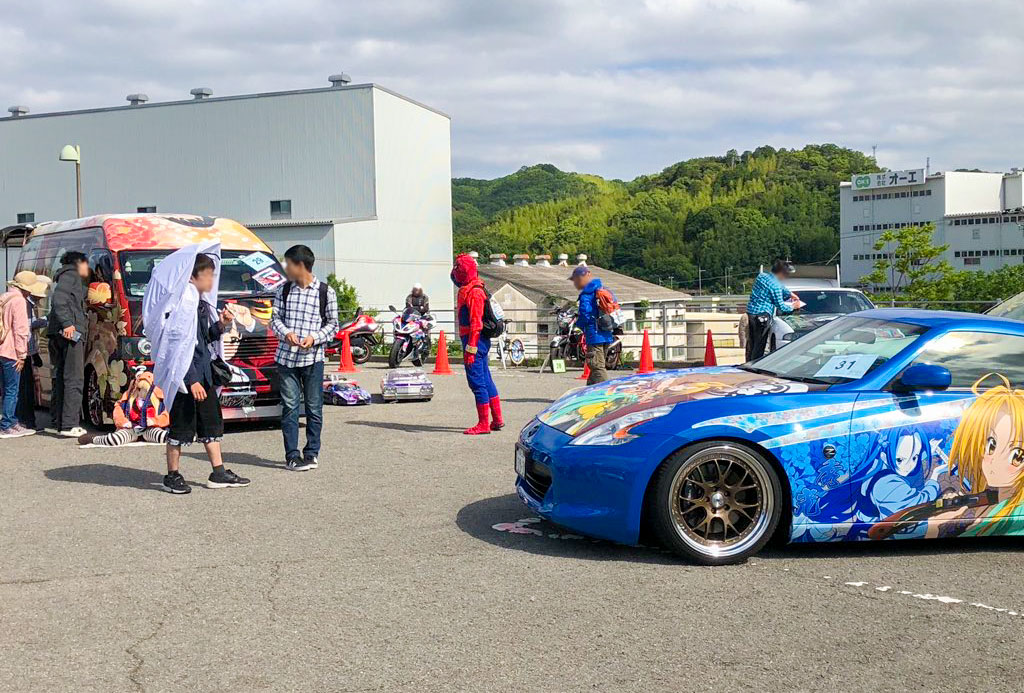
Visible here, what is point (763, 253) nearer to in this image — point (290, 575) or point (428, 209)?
point (428, 209)

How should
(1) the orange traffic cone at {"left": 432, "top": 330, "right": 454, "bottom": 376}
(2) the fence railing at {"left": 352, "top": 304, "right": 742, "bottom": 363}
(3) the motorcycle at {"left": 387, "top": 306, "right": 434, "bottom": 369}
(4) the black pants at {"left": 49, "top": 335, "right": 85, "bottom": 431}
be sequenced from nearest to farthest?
(4) the black pants at {"left": 49, "top": 335, "right": 85, "bottom": 431}
(1) the orange traffic cone at {"left": 432, "top": 330, "right": 454, "bottom": 376}
(3) the motorcycle at {"left": 387, "top": 306, "right": 434, "bottom": 369}
(2) the fence railing at {"left": 352, "top": 304, "right": 742, "bottom": 363}

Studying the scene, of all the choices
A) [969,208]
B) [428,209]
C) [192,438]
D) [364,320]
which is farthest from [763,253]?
[192,438]

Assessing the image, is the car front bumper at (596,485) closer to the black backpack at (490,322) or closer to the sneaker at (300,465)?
the sneaker at (300,465)

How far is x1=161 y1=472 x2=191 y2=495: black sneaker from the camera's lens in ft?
25.1

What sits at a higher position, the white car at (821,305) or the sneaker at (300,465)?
the white car at (821,305)

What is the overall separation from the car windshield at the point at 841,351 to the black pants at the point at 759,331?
5.53 m

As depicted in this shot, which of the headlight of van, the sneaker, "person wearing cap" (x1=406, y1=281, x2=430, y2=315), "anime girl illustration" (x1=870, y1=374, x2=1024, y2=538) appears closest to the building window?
"person wearing cap" (x1=406, y1=281, x2=430, y2=315)

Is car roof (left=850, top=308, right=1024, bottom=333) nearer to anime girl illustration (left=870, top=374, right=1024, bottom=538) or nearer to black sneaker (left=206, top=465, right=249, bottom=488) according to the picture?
anime girl illustration (left=870, top=374, right=1024, bottom=538)

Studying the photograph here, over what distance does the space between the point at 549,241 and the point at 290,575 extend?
158154 mm

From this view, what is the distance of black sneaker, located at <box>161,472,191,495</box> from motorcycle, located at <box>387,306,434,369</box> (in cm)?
1282

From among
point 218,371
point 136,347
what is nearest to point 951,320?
point 218,371

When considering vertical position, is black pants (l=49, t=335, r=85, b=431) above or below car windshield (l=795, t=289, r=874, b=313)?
below

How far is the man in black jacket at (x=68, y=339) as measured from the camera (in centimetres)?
1060

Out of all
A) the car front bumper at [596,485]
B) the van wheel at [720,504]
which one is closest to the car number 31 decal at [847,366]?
the van wheel at [720,504]
